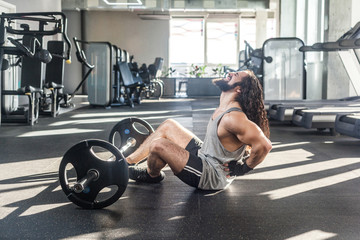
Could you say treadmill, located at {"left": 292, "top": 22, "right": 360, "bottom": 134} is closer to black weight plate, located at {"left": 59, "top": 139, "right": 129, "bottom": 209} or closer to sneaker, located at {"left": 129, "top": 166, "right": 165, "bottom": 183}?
sneaker, located at {"left": 129, "top": 166, "right": 165, "bottom": 183}

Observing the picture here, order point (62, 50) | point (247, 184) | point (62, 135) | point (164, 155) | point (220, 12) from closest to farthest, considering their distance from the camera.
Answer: point (164, 155) → point (247, 184) → point (62, 135) → point (62, 50) → point (220, 12)

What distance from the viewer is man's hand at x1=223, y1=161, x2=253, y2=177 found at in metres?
2.46

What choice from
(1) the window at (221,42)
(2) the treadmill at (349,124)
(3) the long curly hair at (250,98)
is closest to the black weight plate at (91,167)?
(3) the long curly hair at (250,98)

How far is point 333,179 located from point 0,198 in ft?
7.17

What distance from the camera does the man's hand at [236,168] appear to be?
2461 millimetres

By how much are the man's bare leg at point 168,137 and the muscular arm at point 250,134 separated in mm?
590

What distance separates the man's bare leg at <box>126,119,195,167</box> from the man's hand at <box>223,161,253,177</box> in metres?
0.48

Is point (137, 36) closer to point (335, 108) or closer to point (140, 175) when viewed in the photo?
point (335, 108)

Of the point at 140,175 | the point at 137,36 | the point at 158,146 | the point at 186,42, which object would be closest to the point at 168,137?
the point at 140,175

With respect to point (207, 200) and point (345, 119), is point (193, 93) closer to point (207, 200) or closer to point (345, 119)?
point (345, 119)

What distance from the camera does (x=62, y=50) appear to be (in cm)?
805

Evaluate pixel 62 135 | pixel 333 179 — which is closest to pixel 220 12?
pixel 62 135

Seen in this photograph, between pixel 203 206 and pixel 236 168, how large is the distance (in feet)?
0.96

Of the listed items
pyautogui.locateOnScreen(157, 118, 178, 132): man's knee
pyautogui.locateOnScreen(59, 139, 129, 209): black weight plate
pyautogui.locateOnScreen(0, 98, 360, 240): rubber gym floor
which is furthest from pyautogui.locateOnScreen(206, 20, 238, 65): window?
pyautogui.locateOnScreen(59, 139, 129, 209): black weight plate
